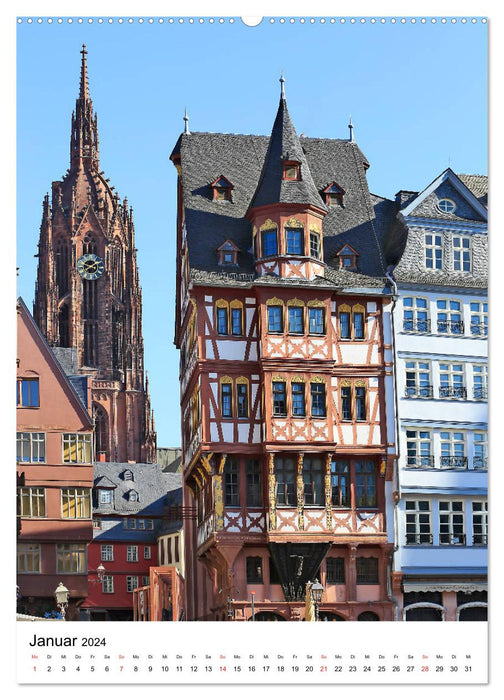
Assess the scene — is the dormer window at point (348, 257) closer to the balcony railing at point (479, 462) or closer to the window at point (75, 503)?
the balcony railing at point (479, 462)

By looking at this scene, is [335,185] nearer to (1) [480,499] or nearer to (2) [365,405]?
(2) [365,405]

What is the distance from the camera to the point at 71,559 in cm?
2964

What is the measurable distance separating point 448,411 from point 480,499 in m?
4.06

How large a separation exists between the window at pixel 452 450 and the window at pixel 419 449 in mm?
491

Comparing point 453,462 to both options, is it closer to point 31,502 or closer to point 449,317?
point 449,317

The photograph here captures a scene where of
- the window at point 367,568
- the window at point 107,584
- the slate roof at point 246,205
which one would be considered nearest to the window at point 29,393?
Result: the slate roof at point 246,205

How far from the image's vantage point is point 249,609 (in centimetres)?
2773

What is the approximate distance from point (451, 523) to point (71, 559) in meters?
7.93

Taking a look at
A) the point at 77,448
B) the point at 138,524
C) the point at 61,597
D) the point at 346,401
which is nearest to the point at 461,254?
the point at 346,401

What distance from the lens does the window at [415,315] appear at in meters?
29.6

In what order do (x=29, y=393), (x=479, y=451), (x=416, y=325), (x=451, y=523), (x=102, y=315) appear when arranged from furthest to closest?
(x=102, y=315), (x=416, y=325), (x=451, y=523), (x=29, y=393), (x=479, y=451)

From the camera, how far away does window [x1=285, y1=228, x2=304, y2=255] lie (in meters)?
29.6
